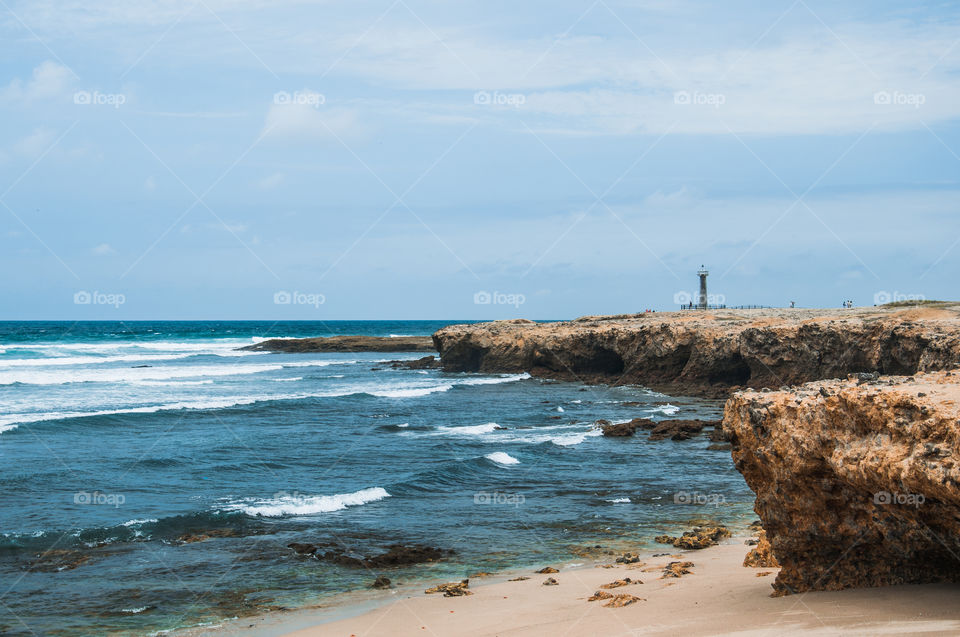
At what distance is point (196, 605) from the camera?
1079 centimetres

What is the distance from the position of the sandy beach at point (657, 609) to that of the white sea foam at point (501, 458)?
9.20 meters

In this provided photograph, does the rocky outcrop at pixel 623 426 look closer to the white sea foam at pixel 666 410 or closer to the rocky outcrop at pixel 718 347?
the white sea foam at pixel 666 410

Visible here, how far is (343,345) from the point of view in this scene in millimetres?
87688

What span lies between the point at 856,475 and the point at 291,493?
13.4 metres

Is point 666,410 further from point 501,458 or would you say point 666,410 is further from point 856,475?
point 856,475

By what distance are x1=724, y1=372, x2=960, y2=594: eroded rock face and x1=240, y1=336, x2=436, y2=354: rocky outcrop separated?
7808cm

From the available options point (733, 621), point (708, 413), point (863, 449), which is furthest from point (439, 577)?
point (708, 413)

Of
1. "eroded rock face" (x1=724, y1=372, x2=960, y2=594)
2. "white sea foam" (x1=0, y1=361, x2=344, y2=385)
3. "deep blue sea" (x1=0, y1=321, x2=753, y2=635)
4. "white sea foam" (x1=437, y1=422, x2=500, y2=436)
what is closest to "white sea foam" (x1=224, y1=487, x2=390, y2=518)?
"deep blue sea" (x1=0, y1=321, x2=753, y2=635)

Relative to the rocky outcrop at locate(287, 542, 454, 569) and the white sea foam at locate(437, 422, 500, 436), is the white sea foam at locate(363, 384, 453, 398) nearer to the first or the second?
the white sea foam at locate(437, 422, 500, 436)

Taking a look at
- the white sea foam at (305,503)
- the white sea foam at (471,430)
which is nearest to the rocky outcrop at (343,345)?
the white sea foam at (471,430)

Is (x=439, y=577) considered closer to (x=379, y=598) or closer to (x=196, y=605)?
(x=379, y=598)

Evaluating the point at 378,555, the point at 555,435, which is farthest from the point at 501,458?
the point at 378,555

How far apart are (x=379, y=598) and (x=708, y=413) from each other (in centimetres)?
2187

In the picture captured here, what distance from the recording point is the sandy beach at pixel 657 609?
21.8 feet
